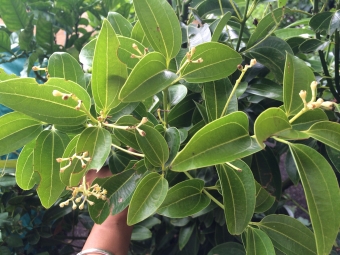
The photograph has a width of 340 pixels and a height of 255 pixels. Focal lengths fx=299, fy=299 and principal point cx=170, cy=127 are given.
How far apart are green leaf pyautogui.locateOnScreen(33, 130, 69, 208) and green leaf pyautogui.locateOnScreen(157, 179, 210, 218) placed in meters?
0.12

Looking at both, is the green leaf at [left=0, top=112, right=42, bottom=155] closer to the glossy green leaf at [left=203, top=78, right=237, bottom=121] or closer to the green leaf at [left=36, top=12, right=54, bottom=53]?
the glossy green leaf at [left=203, top=78, right=237, bottom=121]

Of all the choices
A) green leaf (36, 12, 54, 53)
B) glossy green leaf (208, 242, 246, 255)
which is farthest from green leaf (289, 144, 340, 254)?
green leaf (36, 12, 54, 53)

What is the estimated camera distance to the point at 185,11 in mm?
552

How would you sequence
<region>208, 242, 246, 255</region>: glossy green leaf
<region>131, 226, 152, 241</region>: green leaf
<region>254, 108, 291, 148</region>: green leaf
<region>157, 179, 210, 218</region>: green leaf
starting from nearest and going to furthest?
<region>254, 108, 291, 148</region>: green leaf
<region>157, 179, 210, 218</region>: green leaf
<region>208, 242, 246, 255</region>: glossy green leaf
<region>131, 226, 152, 241</region>: green leaf

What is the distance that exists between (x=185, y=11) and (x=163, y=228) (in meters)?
0.47

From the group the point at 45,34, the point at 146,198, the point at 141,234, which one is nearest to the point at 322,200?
the point at 146,198

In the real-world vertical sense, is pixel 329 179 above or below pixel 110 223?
above

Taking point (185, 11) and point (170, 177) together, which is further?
point (185, 11)

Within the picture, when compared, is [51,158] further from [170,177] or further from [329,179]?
[329,179]

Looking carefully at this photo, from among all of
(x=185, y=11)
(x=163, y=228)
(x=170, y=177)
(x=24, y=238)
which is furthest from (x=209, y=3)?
(x=24, y=238)

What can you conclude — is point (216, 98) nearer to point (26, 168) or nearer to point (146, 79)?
point (146, 79)

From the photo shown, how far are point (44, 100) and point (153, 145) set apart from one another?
11 cm

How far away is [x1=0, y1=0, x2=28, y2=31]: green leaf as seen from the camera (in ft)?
2.07

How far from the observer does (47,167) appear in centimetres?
32
